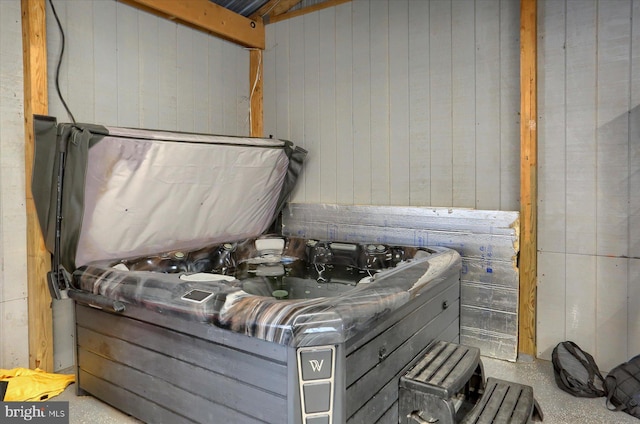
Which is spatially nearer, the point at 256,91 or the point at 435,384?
the point at 435,384

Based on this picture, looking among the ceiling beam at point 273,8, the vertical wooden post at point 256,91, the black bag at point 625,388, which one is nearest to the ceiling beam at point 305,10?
the ceiling beam at point 273,8

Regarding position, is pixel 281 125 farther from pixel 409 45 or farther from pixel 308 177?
pixel 409 45

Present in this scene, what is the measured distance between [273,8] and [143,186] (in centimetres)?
195

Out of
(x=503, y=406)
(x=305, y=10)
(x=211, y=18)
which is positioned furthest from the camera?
(x=305, y=10)

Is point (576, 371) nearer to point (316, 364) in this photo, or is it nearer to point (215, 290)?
point (316, 364)

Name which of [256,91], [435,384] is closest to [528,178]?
[435,384]

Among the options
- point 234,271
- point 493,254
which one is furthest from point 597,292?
point 234,271

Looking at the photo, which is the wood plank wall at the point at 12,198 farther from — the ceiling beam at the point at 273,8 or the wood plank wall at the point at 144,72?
the ceiling beam at the point at 273,8

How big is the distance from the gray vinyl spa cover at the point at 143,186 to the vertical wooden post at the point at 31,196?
0.13 meters

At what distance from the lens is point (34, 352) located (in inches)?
87.8

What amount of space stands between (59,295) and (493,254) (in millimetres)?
2344

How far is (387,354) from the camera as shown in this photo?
5.26 feet

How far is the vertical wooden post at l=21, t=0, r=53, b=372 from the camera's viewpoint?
2.17 m

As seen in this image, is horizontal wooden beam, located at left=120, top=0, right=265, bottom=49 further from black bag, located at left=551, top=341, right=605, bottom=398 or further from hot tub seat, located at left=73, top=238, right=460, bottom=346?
black bag, located at left=551, top=341, right=605, bottom=398
